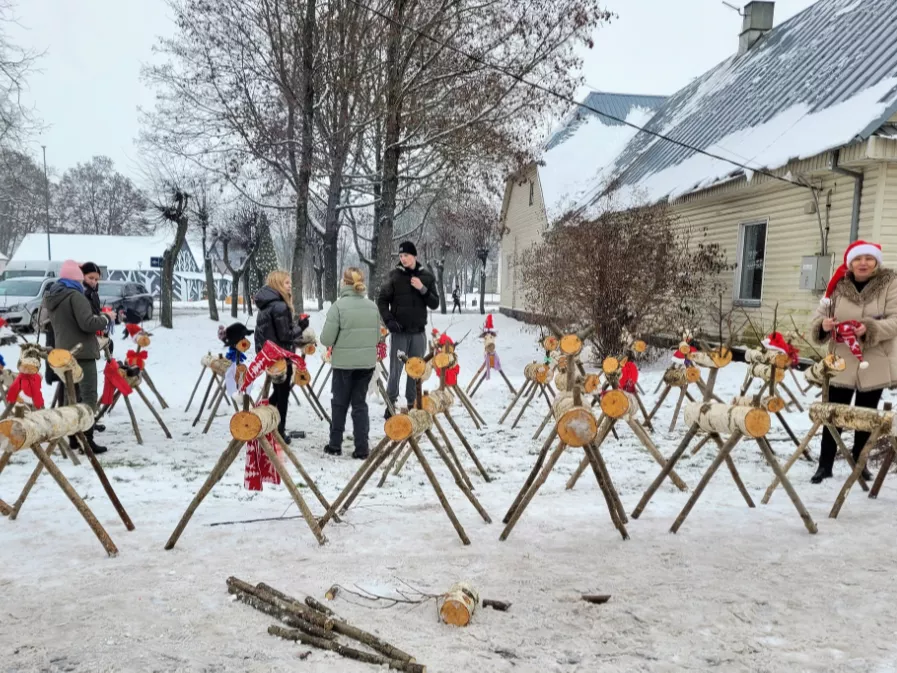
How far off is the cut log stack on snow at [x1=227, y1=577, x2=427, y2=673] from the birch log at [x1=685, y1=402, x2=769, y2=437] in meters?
2.25

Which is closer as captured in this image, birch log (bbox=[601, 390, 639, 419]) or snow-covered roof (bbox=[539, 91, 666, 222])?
birch log (bbox=[601, 390, 639, 419])

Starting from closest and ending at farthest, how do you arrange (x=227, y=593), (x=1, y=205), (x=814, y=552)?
(x=227, y=593), (x=814, y=552), (x=1, y=205)

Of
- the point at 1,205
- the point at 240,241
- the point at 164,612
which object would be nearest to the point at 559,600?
the point at 164,612

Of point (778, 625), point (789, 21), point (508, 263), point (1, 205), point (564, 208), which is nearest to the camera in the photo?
point (778, 625)

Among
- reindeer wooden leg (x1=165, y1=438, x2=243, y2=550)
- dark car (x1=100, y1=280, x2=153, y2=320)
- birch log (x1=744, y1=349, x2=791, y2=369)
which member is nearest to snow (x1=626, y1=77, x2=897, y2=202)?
birch log (x1=744, y1=349, x2=791, y2=369)

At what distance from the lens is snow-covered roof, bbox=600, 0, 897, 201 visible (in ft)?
28.1

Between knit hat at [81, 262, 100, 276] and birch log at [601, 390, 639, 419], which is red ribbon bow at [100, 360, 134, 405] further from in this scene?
birch log at [601, 390, 639, 419]

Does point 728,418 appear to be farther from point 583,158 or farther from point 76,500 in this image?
point 583,158

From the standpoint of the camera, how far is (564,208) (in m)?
18.4

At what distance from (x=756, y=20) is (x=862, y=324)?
15901 millimetres

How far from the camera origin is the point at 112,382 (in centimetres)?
532

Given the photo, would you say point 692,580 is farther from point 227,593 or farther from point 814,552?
point 227,593

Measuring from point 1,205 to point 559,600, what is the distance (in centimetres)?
5815

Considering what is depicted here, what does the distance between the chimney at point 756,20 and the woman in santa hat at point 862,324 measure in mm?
15274
